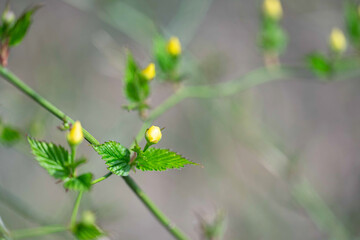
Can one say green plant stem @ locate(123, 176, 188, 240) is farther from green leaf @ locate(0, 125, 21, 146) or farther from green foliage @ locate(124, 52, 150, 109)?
green leaf @ locate(0, 125, 21, 146)

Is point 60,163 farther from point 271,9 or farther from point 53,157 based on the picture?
point 271,9

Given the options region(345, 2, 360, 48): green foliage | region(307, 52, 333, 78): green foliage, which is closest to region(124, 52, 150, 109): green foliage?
region(307, 52, 333, 78): green foliage

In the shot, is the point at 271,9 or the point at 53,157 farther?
the point at 271,9

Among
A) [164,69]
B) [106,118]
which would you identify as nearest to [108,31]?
[106,118]

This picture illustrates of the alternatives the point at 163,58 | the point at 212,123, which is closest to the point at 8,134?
the point at 163,58

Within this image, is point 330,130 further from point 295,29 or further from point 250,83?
point 250,83
